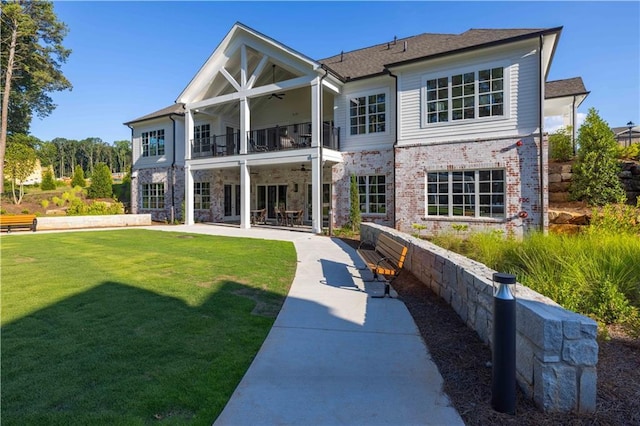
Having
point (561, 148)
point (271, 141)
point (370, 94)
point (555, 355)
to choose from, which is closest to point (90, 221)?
point (271, 141)

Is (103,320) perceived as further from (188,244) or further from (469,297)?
(188,244)

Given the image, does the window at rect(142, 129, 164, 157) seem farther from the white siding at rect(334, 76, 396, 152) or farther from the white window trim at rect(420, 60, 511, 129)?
the white window trim at rect(420, 60, 511, 129)

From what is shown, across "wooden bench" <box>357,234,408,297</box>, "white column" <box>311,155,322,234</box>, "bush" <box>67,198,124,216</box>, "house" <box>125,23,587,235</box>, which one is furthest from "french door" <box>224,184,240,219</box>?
"wooden bench" <box>357,234,408,297</box>

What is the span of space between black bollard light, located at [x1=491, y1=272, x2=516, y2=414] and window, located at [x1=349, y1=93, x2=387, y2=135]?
13.3 metres

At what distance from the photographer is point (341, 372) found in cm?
341

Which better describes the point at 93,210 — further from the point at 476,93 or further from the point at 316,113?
the point at 476,93

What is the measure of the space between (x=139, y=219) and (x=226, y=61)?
1045cm

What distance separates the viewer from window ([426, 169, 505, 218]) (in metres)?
12.6

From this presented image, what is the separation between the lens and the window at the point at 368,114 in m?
15.5

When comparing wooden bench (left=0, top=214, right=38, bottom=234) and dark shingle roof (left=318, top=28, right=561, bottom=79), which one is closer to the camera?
dark shingle roof (left=318, top=28, right=561, bottom=79)

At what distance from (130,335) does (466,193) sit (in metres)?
12.1

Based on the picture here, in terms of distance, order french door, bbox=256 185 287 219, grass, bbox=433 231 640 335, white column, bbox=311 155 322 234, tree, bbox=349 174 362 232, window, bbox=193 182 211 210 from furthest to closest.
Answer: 1. window, bbox=193 182 211 210
2. french door, bbox=256 185 287 219
3. tree, bbox=349 174 362 232
4. white column, bbox=311 155 322 234
5. grass, bbox=433 231 640 335

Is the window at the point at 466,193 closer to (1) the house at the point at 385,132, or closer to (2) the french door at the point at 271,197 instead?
(1) the house at the point at 385,132

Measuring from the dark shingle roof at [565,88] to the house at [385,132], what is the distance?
0.59 ft
